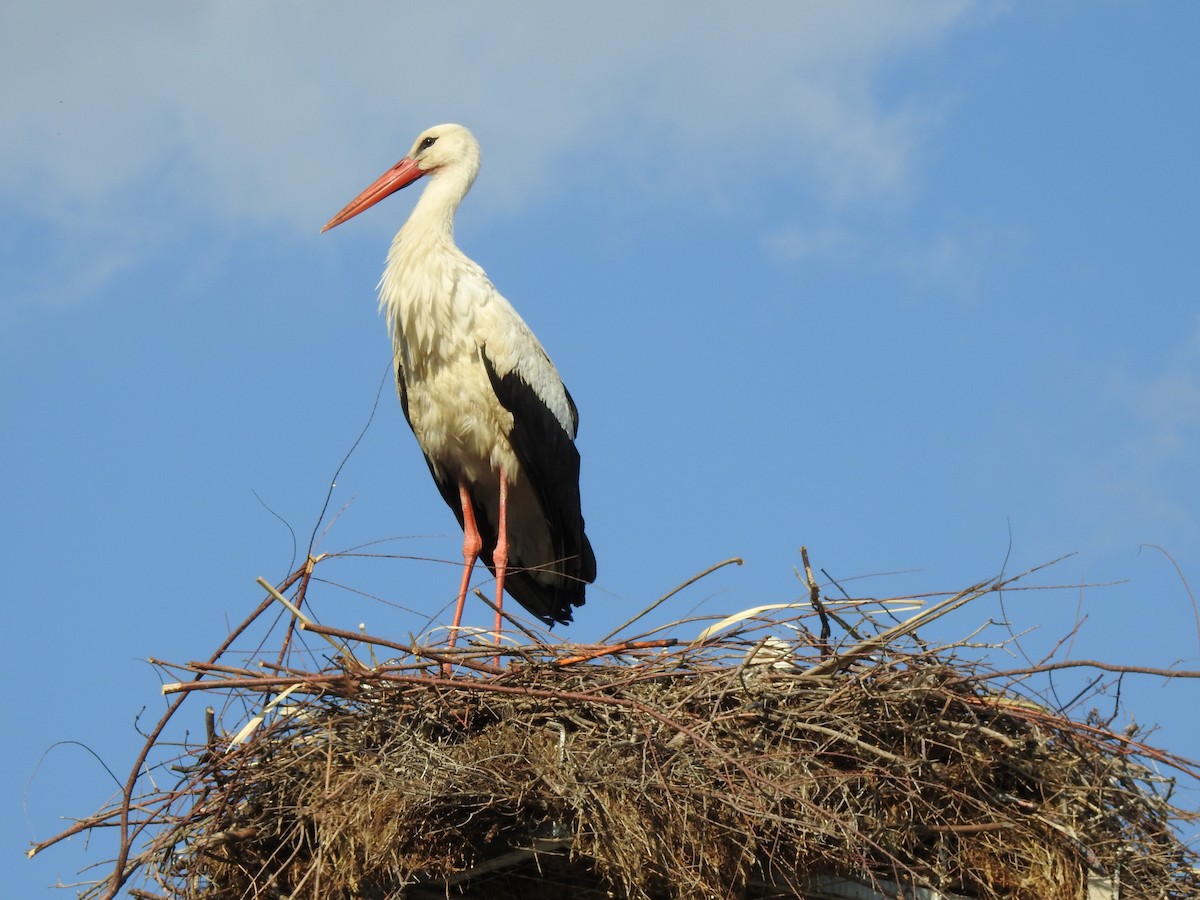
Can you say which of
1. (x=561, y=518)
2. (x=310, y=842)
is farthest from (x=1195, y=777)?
(x=561, y=518)

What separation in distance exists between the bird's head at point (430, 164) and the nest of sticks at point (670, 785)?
3492 mm

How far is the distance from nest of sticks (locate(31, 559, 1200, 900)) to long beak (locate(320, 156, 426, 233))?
3.64 meters

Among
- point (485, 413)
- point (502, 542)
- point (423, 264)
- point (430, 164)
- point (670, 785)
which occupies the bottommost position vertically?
point (670, 785)

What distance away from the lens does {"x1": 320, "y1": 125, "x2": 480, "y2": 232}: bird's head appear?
26.3ft

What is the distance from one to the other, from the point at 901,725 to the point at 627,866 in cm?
91

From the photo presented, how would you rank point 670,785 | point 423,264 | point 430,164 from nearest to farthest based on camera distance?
point 670,785 < point 423,264 < point 430,164

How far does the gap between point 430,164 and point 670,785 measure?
4437 millimetres

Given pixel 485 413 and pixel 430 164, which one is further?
pixel 430 164

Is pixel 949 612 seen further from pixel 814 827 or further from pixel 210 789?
pixel 210 789

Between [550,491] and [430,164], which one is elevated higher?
[430,164]

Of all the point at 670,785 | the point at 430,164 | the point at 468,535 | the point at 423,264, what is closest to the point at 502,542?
the point at 468,535

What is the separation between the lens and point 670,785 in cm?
452

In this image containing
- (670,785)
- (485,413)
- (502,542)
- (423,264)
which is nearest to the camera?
(670,785)

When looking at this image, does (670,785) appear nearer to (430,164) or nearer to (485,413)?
(485,413)
